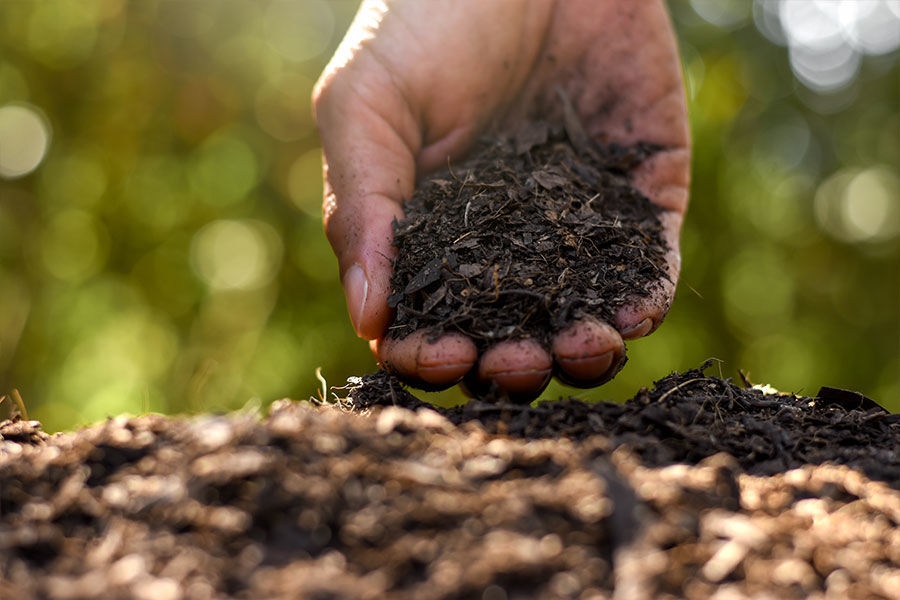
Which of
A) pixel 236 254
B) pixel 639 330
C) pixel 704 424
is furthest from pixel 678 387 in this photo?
pixel 236 254

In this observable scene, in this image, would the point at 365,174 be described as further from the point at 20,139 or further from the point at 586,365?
the point at 20,139

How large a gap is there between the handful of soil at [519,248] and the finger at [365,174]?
0.09 metres

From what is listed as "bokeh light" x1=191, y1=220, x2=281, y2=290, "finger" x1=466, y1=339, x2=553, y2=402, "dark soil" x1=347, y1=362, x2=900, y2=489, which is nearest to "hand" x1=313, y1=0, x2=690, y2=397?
"finger" x1=466, y1=339, x2=553, y2=402

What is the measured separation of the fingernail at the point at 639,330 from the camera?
2.70 metres

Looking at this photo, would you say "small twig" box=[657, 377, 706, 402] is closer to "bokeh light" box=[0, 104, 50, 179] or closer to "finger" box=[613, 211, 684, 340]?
"finger" box=[613, 211, 684, 340]

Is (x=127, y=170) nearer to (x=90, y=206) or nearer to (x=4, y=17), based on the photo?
(x=90, y=206)

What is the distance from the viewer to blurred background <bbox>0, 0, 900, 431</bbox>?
340 inches

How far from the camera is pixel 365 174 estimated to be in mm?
3111

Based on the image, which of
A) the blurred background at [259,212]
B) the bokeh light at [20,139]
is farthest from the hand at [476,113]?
the bokeh light at [20,139]

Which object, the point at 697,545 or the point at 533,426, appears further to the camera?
the point at 533,426

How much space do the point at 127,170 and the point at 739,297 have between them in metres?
9.59

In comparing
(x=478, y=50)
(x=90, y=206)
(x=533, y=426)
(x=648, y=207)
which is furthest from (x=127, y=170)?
(x=533, y=426)

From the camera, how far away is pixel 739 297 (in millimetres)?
11430

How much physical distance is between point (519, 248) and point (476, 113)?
1.41m
